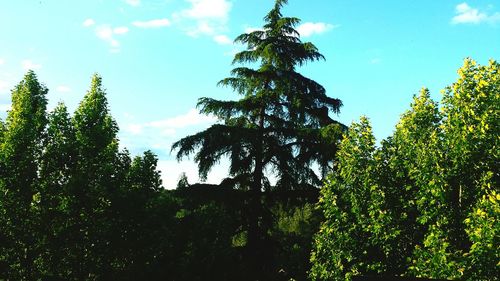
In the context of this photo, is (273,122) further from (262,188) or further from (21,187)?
(21,187)

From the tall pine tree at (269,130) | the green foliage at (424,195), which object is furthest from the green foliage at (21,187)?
the green foliage at (424,195)

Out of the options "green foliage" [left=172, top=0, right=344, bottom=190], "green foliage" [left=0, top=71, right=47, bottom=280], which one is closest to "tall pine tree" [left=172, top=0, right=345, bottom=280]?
"green foliage" [left=172, top=0, right=344, bottom=190]

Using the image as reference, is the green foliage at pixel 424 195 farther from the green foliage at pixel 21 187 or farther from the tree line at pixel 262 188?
the green foliage at pixel 21 187

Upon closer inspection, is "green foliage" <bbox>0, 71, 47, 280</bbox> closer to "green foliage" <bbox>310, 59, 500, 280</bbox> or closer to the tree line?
the tree line

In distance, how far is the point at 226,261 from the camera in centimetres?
2109

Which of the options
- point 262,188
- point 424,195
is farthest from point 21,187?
point 424,195

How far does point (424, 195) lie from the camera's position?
16141 millimetres

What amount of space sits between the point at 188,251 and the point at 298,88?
9.84 metres

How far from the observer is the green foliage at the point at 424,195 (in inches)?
575

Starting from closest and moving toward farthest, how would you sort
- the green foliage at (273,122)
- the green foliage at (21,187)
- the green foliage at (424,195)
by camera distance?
the green foliage at (424,195) → the green foliage at (21,187) → the green foliage at (273,122)

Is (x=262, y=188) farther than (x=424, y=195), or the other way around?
(x=262, y=188)

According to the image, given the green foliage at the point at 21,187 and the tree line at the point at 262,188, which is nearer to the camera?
the tree line at the point at 262,188

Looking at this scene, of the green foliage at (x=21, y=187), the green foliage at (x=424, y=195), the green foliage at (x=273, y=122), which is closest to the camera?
the green foliage at (x=424, y=195)

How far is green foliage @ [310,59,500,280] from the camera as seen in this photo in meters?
14.6
